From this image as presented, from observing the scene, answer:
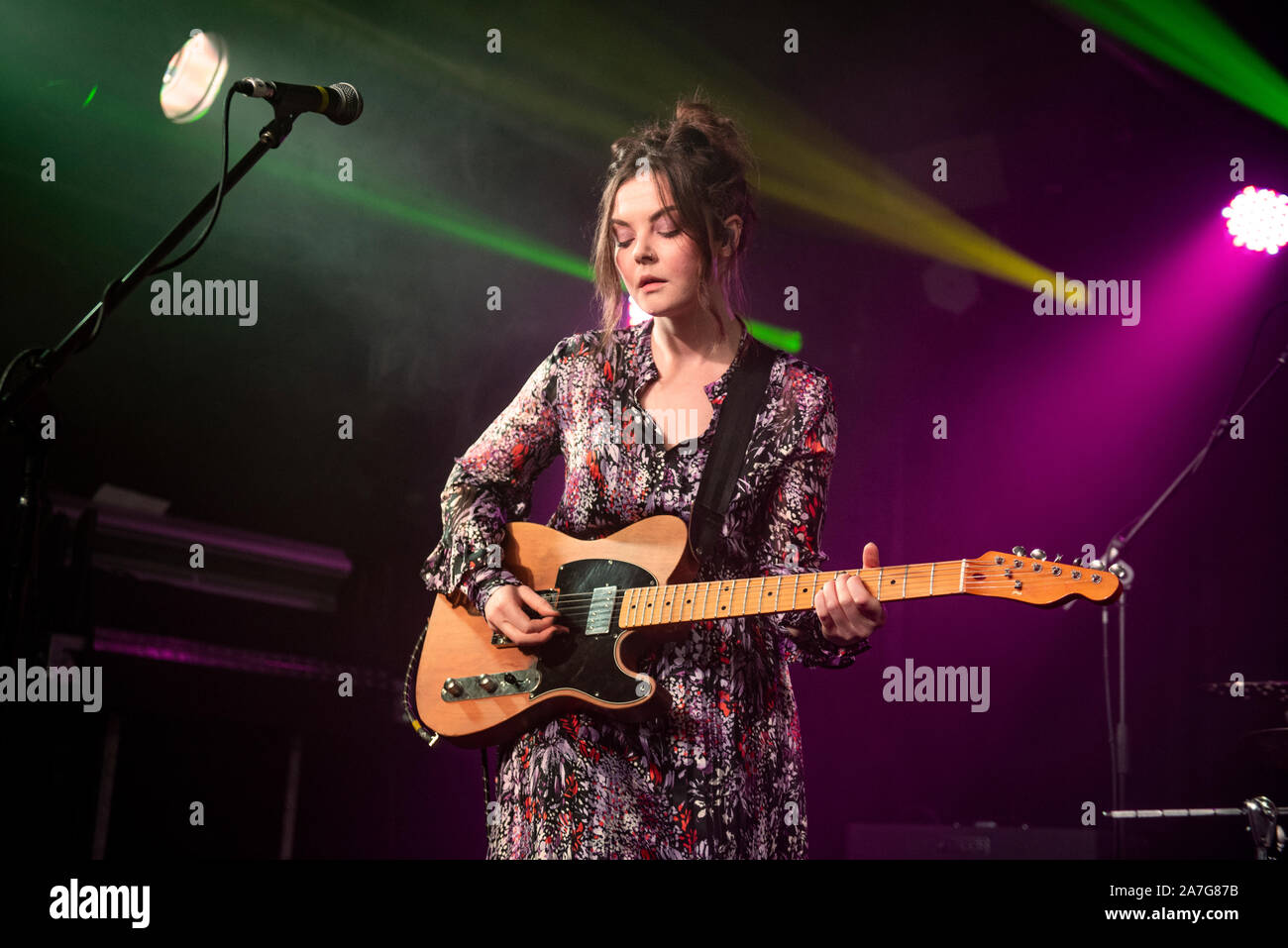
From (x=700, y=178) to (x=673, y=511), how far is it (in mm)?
738

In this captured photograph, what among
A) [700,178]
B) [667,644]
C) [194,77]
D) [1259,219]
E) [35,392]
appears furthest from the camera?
[194,77]

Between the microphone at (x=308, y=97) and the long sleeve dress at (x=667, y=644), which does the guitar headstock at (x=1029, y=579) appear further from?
the microphone at (x=308, y=97)

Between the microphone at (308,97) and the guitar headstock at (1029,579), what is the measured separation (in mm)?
1629

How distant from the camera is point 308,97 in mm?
2416

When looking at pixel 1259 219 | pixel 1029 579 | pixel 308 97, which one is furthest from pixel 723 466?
pixel 1259 219

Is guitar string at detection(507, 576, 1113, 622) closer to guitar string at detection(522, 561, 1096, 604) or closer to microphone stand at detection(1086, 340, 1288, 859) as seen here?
guitar string at detection(522, 561, 1096, 604)

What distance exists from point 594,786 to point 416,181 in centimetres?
303

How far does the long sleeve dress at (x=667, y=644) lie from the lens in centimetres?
197

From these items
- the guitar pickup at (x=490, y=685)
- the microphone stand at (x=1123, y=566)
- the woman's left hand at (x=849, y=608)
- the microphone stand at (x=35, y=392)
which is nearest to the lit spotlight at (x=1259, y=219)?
the microphone stand at (x=1123, y=566)

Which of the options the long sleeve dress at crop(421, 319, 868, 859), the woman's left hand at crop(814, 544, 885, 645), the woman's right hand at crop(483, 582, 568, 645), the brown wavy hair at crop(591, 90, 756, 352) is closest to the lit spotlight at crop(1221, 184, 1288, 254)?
the brown wavy hair at crop(591, 90, 756, 352)

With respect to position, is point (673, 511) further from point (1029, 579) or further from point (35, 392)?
point (35, 392)

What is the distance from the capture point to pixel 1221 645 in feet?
13.2

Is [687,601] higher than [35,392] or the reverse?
the reverse
